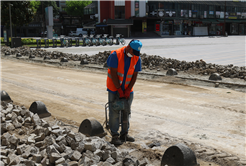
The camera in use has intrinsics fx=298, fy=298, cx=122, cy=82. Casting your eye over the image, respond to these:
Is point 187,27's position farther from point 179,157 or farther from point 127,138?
point 179,157

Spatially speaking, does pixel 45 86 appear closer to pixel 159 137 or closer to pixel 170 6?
pixel 159 137

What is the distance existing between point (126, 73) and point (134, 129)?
1.54 m

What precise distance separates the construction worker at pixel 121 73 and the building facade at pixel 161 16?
57643 mm

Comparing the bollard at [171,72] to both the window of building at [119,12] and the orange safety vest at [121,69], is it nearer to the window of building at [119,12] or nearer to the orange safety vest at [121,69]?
A: the orange safety vest at [121,69]

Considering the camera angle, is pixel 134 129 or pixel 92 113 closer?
pixel 134 129

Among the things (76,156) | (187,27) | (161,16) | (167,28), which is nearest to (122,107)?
(76,156)

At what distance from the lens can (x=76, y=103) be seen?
26.1 ft

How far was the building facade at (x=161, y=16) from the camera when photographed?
209ft

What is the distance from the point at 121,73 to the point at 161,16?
2406 inches

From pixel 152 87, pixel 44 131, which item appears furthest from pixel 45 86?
pixel 44 131

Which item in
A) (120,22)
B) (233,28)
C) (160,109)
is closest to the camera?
(160,109)

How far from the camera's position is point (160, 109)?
735 centimetres

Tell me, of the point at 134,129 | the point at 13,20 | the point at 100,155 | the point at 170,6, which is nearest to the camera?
the point at 100,155

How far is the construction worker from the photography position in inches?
182
